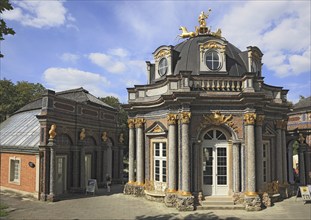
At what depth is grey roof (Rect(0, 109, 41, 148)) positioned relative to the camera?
1812 cm

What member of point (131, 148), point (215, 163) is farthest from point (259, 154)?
point (131, 148)

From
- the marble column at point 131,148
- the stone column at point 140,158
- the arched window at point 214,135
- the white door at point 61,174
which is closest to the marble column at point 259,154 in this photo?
the arched window at point 214,135

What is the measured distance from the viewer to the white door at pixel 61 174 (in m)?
17.3

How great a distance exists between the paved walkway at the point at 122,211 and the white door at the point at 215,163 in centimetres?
155

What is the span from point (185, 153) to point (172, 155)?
0.75 meters

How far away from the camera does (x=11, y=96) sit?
32781 mm

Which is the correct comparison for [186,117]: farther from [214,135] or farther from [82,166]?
[82,166]

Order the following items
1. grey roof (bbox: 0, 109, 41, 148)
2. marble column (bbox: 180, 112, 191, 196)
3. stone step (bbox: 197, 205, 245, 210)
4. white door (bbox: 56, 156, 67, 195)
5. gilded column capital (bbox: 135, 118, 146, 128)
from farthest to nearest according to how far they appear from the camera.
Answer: grey roof (bbox: 0, 109, 41, 148), gilded column capital (bbox: 135, 118, 146, 128), white door (bbox: 56, 156, 67, 195), marble column (bbox: 180, 112, 191, 196), stone step (bbox: 197, 205, 245, 210)

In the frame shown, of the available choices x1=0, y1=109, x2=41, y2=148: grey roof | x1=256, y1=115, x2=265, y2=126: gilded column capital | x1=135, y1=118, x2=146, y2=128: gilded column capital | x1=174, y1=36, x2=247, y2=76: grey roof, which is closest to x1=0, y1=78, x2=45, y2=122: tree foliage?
x1=0, y1=109, x2=41, y2=148: grey roof

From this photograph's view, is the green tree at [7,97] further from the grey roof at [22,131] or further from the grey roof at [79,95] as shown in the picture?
the grey roof at [79,95]

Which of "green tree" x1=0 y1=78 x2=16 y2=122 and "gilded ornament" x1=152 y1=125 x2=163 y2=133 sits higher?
"green tree" x1=0 y1=78 x2=16 y2=122

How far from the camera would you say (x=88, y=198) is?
16.9 metres

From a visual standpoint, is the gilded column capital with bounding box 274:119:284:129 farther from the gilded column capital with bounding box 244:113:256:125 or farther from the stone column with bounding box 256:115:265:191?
the gilded column capital with bounding box 244:113:256:125

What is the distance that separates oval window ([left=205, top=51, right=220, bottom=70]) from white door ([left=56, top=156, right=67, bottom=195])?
1045 centimetres
